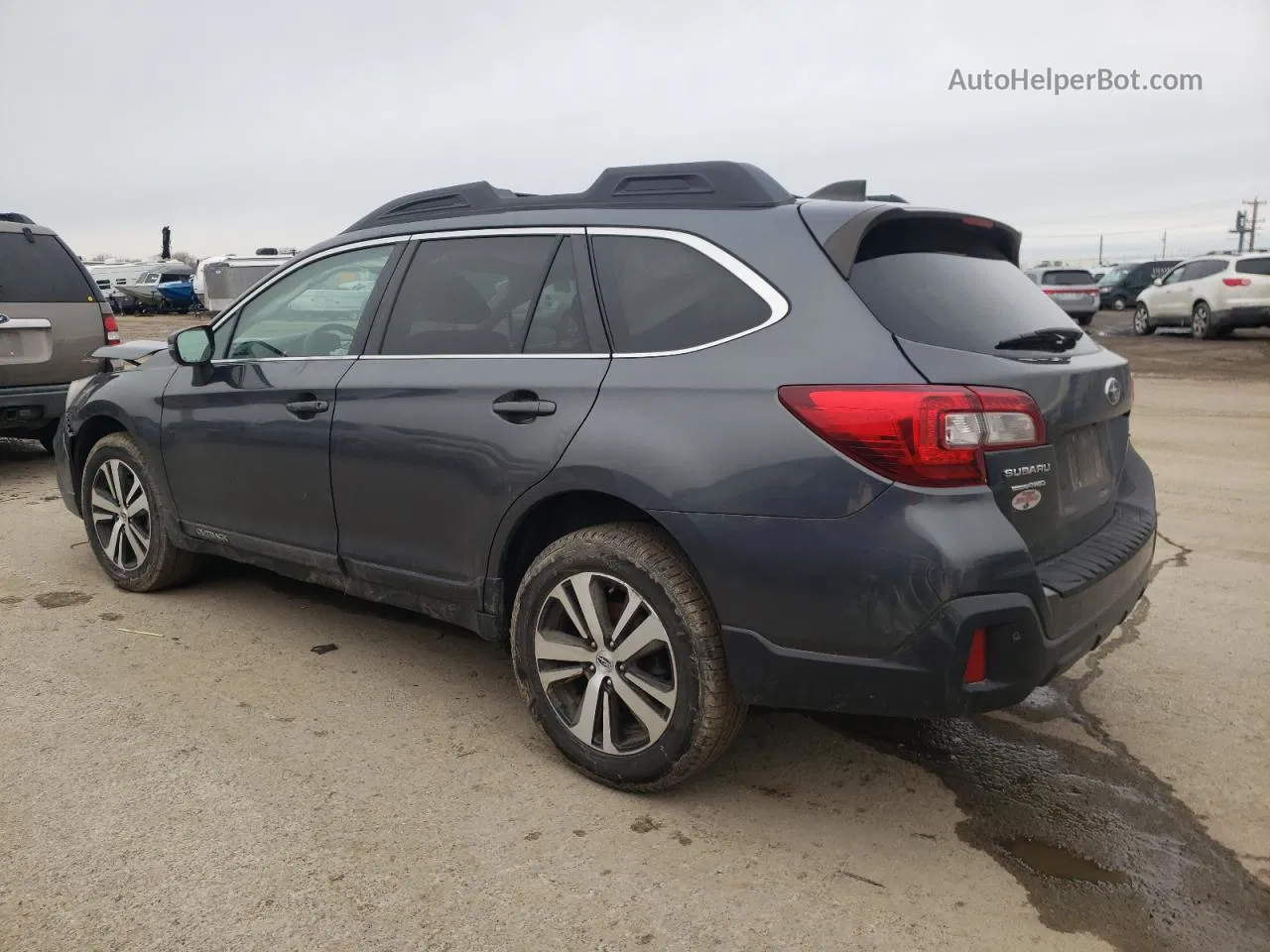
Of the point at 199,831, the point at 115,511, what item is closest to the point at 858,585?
the point at 199,831

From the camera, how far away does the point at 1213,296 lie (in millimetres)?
20641

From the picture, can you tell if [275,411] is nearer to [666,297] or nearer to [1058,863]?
[666,297]

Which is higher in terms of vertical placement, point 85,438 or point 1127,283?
point 1127,283

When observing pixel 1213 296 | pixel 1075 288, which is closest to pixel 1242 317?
pixel 1213 296

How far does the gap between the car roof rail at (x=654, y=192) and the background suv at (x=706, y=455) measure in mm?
11

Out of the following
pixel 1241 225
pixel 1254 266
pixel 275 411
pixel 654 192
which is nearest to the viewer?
pixel 654 192

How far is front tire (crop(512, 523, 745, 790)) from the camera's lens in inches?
111

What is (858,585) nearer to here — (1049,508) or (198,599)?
(1049,508)

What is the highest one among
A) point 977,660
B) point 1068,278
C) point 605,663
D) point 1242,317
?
point 1068,278

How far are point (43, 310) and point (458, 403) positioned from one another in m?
6.06

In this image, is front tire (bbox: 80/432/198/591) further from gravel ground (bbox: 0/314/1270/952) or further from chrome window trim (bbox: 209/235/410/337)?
chrome window trim (bbox: 209/235/410/337)

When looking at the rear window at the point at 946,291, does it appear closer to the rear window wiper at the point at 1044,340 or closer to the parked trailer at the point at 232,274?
the rear window wiper at the point at 1044,340

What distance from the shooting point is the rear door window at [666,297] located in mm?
2879

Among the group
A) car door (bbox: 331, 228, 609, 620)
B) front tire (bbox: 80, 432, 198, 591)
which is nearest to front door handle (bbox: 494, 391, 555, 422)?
car door (bbox: 331, 228, 609, 620)
